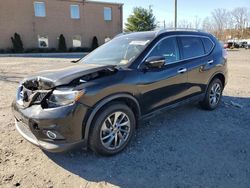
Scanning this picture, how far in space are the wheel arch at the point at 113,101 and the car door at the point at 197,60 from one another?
4.71ft

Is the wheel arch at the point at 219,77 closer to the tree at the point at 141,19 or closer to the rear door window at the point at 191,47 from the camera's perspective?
the rear door window at the point at 191,47

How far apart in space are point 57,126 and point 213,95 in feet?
12.4

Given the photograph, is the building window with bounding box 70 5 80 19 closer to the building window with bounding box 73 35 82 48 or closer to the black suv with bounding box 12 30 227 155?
the building window with bounding box 73 35 82 48

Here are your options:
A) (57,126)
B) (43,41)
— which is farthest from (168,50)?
(43,41)

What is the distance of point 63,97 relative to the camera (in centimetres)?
309

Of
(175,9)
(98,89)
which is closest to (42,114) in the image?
(98,89)

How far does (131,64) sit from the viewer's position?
3752 millimetres

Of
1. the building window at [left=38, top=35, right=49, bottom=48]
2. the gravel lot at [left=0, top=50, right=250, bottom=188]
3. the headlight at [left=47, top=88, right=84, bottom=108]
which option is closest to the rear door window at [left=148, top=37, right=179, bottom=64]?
the gravel lot at [left=0, top=50, right=250, bottom=188]

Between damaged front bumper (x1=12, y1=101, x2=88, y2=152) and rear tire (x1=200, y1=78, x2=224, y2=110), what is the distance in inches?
126

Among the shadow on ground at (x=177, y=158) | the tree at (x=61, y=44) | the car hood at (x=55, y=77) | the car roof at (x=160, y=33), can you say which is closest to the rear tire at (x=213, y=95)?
the shadow on ground at (x=177, y=158)

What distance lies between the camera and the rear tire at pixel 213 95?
537 cm

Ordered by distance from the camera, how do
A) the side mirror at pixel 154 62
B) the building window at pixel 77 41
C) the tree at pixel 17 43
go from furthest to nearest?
the building window at pixel 77 41 → the tree at pixel 17 43 → the side mirror at pixel 154 62

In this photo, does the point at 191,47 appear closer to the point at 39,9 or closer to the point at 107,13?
the point at 39,9

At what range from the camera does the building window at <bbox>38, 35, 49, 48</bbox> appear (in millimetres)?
27403
